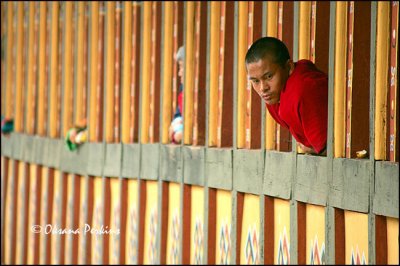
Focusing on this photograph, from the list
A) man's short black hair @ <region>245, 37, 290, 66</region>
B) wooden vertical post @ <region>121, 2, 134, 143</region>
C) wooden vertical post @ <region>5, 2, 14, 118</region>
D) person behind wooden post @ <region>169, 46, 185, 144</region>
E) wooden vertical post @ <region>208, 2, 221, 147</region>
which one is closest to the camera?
man's short black hair @ <region>245, 37, 290, 66</region>

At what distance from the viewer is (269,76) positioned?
6930 mm

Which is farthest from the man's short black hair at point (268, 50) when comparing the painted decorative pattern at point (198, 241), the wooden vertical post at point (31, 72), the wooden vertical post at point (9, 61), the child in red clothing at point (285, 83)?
the wooden vertical post at point (9, 61)

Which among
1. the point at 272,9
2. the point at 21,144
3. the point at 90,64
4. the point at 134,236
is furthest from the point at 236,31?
the point at 21,144

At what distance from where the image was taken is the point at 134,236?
37.0 feet

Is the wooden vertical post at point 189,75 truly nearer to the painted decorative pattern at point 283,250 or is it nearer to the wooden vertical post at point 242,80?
the wooden vertical post at point 242,80

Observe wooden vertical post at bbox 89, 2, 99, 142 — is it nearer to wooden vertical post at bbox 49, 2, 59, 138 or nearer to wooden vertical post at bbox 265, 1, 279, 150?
wooden vertical post at bbox 49, 2, 59, 138

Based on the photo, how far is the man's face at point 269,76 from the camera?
690cm

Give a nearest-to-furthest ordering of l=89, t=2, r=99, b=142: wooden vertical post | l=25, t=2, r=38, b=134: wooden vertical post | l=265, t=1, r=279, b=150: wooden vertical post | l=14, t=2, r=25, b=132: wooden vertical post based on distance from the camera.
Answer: l=265, t=1, r=279, b=150: wooden vertical post, l=89, t=2, r=99, b=142: wooden vertical post, l=25, t=2, r=38, b=134: wooden vertical post, l=14, t=2, r=25, b=132: wooden vertical post

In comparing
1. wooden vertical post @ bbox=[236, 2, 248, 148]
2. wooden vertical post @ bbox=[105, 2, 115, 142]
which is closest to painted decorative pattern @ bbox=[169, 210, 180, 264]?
wooden vertical post @ bbox=[236, 2, 248, 148]

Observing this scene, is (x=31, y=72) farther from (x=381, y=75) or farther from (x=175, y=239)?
(x=381, y=75)

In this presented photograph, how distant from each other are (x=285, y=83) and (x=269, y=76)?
0.11m

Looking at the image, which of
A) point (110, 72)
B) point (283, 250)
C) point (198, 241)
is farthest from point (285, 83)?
point (110, 72)

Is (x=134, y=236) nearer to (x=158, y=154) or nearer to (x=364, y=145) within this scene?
(x=158, y=154)

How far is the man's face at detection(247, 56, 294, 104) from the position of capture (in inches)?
272
